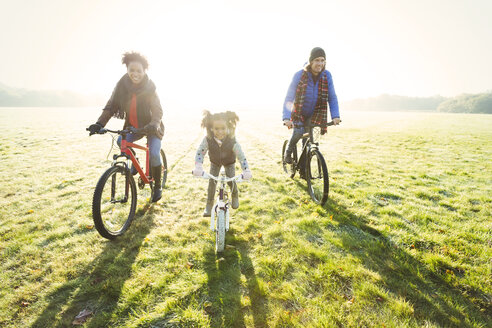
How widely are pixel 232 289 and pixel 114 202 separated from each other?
2.72 m

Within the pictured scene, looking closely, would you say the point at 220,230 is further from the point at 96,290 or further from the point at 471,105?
the point at 471,105

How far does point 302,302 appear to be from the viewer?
2.85 m

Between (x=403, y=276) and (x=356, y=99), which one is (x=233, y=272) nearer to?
(x=403, y=276)

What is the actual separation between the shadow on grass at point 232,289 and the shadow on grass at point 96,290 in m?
1.27

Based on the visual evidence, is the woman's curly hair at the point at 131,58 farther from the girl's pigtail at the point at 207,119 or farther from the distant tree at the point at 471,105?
the distant tree at the point at 471,105

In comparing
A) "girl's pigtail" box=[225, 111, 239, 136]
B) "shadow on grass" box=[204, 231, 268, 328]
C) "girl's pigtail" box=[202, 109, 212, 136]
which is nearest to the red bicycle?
"girl's pigtail" box=[202, 109, 212, 136]

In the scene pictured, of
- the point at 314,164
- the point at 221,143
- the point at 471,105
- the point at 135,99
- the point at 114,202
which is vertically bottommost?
the point at 114,202

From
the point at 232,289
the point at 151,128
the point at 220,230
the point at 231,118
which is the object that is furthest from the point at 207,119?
the point at 232,289

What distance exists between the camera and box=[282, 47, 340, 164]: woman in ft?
18.1

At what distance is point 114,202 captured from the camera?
13.4 ft

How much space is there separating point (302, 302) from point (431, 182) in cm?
742

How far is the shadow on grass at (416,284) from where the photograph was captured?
8.67 ft

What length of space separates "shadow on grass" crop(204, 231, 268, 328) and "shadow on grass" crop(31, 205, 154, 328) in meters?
1.27

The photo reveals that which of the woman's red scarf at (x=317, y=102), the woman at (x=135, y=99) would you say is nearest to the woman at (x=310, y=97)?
the woman's red scarf at (x=317, y=102)
